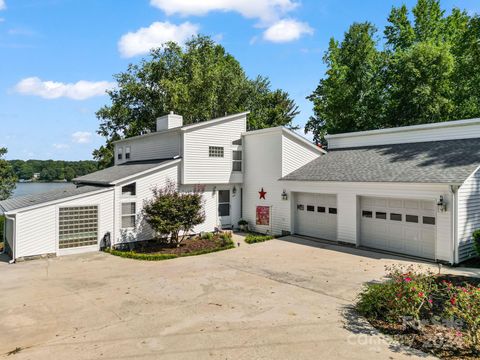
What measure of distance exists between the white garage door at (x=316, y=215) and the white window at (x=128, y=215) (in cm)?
877

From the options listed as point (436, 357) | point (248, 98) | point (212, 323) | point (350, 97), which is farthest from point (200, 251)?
point (248, 98)

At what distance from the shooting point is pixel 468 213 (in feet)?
41.5

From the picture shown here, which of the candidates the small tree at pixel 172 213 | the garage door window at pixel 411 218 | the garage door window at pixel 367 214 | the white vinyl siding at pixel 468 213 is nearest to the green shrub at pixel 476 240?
the white vinyl siding at pixel 468 213

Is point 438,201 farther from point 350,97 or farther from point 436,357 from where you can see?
point 350,97

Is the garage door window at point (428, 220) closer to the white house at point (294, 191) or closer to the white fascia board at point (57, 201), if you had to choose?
the white house at point (294, 191)

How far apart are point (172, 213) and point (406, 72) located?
2360 centimetres

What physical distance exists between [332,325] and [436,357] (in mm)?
2018

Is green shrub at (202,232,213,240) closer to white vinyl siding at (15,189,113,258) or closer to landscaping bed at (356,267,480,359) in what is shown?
white vinyl siding at (15,189,113,258)

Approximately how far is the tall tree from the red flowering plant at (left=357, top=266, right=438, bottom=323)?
27.4m

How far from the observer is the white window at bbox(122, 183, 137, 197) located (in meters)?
16.7

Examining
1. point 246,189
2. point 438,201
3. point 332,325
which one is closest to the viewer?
point 332,325

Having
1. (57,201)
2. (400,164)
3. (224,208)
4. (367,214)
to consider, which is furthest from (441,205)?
(57,201)

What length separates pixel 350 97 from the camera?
107 ft

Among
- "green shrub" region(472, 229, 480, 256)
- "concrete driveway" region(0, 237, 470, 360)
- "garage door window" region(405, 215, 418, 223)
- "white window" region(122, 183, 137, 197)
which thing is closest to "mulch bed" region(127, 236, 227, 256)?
"concrete driveway" region(0, 237, 470, 360)
